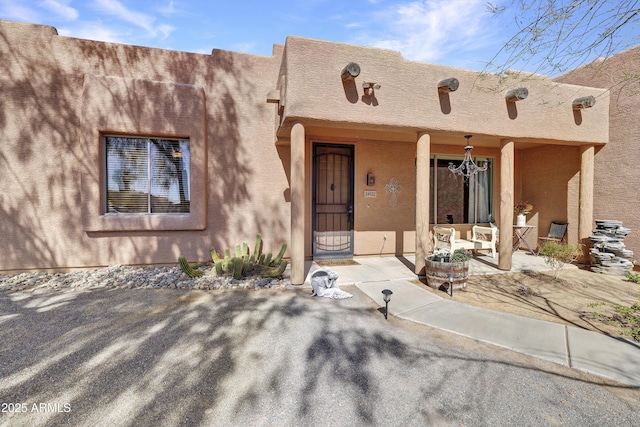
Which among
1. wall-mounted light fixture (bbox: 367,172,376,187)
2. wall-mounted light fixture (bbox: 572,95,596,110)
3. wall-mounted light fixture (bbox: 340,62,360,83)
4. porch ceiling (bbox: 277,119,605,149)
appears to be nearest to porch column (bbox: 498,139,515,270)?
porch ceiling (bbox: 277,119,605,149)

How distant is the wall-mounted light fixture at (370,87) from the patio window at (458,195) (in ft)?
12.4

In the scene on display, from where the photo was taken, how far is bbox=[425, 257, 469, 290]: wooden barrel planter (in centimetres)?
465

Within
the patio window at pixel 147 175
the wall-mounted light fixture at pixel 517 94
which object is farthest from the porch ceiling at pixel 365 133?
the patio window at pixel 147 175

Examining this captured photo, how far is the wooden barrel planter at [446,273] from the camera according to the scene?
4.65m

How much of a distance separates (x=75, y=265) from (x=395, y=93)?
7.23m

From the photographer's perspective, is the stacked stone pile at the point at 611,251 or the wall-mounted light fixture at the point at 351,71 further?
the stacked stone pile at the point at 611,251

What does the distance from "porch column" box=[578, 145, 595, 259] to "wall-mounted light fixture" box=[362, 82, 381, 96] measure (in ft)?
18.4

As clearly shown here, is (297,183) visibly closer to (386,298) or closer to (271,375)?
(386,298)

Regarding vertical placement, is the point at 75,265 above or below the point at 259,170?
below

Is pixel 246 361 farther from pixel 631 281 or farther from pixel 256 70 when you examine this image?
pixel 631 281

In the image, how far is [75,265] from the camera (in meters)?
5.56

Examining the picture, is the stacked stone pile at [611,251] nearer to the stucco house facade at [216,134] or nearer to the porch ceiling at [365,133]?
the stucco house facade at [216,134]

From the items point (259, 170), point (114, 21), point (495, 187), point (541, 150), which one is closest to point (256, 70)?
point (259, 170)

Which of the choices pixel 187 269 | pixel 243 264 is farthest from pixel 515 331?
pixel 187 269
